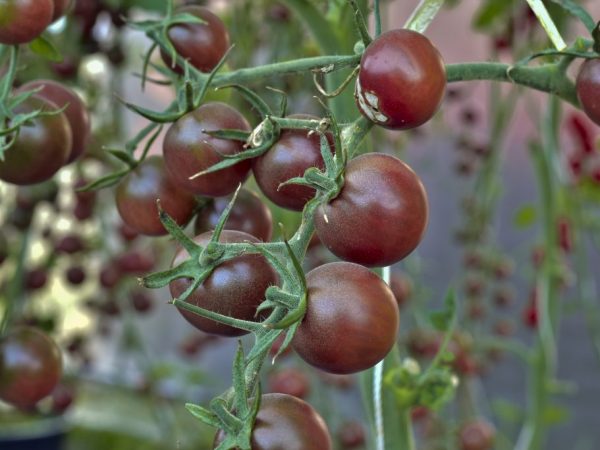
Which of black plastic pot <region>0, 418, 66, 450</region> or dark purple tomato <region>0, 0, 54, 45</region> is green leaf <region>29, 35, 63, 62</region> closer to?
dark purple tomato <region>0, 0, 54, 45</region>

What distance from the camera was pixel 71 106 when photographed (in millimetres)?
369

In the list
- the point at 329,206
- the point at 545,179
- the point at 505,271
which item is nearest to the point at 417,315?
the point at 545,179

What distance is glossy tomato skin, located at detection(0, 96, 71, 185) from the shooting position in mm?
337

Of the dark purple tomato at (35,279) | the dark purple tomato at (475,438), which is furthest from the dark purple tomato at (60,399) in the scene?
the dark purple tomato at (475,438)

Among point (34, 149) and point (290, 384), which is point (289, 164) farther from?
point (290, 384)

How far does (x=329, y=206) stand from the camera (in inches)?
9.3

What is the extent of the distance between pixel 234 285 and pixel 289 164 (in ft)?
0.17

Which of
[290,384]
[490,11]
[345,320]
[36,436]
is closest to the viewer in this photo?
[345,320]

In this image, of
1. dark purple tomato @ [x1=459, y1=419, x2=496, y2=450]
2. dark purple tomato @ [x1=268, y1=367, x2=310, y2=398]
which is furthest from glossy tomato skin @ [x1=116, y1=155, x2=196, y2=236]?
dark purple tomato @ [x1=459, y1=419, x2=496, y2=450]

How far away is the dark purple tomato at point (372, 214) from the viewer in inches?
9.3

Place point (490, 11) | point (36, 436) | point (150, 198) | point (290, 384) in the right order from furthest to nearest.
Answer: point (36, 436) < point (490, 11) < point (290, 384) < point (150, 198)

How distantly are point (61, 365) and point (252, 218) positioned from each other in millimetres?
175

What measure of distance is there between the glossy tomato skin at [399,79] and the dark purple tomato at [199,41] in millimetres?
119

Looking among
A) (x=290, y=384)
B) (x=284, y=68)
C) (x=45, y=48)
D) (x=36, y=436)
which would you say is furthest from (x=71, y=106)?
(x=36, y=436)
